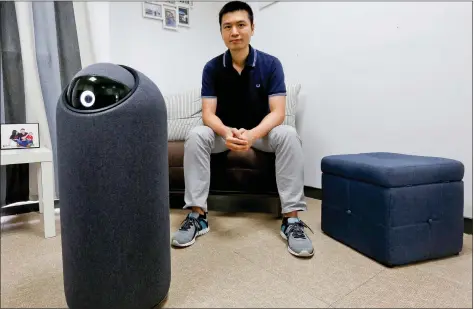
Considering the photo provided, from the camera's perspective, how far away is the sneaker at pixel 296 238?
3.38 feet

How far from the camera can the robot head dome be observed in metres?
0.60

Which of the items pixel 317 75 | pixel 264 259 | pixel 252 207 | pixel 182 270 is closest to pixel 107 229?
pixel 182 270

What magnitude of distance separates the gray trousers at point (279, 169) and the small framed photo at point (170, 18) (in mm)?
1435

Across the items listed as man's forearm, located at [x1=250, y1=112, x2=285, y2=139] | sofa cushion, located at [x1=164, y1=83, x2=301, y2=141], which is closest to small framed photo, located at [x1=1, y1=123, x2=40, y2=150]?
sofa cushion, located at [x1=164, y1=83, x2=301, y2=141]

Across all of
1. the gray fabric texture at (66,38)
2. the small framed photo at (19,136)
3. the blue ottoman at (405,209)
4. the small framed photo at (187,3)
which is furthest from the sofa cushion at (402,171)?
the small framed photo at (187,3)

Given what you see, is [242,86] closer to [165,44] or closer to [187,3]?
[165,44]

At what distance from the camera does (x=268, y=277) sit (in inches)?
35.0

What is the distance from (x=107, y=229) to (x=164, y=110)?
29 cm

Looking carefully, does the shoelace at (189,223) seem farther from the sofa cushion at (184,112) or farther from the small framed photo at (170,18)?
the small framed photo at (170,18)

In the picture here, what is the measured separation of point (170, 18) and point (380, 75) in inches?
64.9

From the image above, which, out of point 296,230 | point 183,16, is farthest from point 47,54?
point 296,230

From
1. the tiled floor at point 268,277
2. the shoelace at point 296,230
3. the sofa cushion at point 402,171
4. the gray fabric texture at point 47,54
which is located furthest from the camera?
the gray fabric texture at point 47,54

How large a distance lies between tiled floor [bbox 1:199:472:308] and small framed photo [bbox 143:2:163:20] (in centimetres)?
173

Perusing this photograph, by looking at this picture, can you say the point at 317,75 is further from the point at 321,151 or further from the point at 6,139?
the point at 6,139
